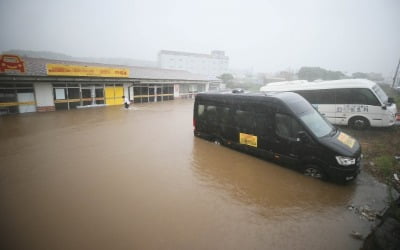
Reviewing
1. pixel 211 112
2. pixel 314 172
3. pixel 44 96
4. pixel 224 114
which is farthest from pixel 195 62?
pixel 314 172

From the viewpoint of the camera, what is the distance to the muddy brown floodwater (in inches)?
147

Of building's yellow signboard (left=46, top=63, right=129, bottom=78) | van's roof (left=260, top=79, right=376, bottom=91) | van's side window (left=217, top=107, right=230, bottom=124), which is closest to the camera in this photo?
van's side window (left=217, top=107, right=230, bottom=124)

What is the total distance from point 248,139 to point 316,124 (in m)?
2.19

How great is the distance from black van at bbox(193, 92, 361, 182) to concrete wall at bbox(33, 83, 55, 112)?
583 inches

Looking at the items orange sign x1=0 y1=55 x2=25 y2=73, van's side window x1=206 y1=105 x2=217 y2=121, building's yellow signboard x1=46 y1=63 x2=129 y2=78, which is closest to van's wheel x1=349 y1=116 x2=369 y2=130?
van's side window x1=206 y1=105 x2=217 y2=121

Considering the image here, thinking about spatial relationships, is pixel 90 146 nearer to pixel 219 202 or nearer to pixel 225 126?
pixel 225 126

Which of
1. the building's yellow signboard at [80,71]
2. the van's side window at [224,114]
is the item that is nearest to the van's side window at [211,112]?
the van's side window at [224,114]

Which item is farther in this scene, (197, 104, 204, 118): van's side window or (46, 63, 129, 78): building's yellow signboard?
(46, 63, 129, 78): building's yellow signboard

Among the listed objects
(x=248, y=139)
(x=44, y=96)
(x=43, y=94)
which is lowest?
(x=248, y=139)

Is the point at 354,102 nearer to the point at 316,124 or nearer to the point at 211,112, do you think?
the point at 316,124

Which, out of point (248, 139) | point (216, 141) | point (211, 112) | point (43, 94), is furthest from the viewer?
point (43, 94)

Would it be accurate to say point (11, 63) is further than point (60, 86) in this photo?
No

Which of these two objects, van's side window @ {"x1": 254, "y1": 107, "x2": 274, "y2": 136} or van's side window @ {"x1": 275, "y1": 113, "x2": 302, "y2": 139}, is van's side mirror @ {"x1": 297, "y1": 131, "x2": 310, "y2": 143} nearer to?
van's side window @ {"x1": 275, "y1": 113, "x2": 302, "y2": 139}

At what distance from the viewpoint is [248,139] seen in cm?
721
